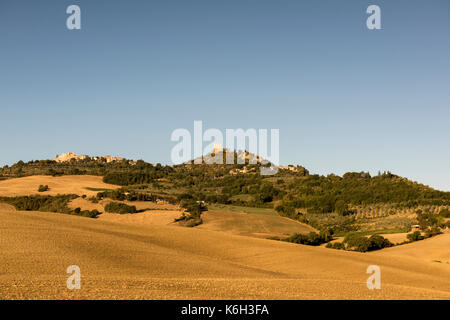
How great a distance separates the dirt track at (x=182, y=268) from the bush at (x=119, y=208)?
34187mm

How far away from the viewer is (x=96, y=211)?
87625 millimetres

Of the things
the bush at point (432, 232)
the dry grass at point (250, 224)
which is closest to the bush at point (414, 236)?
the bush at point (432, 232)

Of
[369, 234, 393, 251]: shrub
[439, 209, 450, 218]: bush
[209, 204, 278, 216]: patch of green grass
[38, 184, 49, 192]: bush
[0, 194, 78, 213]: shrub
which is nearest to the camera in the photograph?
[369, 234, 393, 251]: shrub

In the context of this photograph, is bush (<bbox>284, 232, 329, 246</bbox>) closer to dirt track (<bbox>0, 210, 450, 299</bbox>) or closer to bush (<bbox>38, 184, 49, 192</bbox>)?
dirt track (<bbox>0, 210, 450, 299</bbox>)

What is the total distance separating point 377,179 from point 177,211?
77.6 metres

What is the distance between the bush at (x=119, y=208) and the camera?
289ft

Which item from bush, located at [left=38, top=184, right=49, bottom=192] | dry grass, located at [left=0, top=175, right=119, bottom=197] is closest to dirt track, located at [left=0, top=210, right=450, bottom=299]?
dry grass, located at [left=0, top=175, right=119, bottom=197]

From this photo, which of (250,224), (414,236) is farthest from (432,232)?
(250,224)

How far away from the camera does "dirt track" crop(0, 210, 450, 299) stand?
54.4 ft

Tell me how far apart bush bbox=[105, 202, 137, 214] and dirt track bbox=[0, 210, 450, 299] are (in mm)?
34187

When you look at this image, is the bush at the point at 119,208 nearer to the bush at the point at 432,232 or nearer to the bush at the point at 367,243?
the bush at the point at 367,243

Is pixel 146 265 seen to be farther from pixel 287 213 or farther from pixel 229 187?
pixel 229 187
